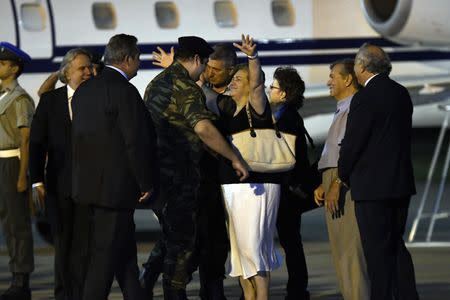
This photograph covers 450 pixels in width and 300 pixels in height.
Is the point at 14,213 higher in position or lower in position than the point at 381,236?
lower

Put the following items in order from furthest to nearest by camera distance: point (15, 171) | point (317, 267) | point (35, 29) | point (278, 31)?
point (278, 31)
point (35, 29)
point (317, 267)
point (15, 171)

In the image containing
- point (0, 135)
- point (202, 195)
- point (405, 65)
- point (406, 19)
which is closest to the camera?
point (202, 195)

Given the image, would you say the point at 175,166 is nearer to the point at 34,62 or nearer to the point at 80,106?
the point at 80,106

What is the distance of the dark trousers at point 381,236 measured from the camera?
28.8 feet

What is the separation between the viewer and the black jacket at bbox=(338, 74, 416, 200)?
8.69 m

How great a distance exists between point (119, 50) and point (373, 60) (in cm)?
145

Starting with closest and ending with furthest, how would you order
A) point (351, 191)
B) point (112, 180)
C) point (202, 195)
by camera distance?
1. point (112, 180)
2. point (351, 191)
3. point (202, 195)

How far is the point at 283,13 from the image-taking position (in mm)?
18516

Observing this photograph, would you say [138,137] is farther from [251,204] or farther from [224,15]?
[224,15]

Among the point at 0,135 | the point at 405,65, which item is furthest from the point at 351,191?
the point at 405,65

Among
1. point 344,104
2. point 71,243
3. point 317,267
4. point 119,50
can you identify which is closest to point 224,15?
point 317,267

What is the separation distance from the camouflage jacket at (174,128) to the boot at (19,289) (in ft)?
5.66

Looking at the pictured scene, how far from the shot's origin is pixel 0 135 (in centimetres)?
1048

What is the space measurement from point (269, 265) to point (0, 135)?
2.27 m
